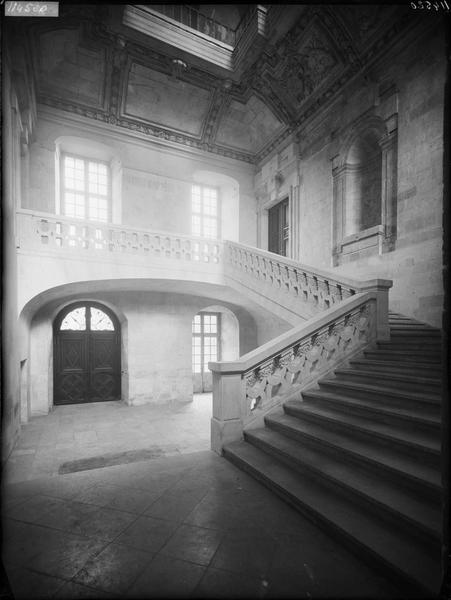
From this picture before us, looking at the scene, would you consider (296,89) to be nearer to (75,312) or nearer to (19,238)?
(19,238)

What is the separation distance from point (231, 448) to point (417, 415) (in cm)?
205

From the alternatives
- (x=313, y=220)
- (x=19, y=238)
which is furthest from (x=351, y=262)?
(x=19, y=238)

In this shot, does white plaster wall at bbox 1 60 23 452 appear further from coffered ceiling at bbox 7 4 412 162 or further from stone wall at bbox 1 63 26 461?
coffered ceiling at bbox 7 4 412 162

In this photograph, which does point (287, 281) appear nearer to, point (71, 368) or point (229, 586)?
point (229, 586)

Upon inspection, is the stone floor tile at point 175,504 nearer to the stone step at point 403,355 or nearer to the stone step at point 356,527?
the stone step at point 356,527

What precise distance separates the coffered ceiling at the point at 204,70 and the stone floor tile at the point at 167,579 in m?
8.23

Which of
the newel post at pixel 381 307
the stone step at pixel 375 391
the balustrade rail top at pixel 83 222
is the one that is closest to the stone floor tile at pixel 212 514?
the stone step at pixel 375 391

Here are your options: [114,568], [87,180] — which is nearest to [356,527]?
[114,568]

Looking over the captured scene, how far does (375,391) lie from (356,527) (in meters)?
1.87

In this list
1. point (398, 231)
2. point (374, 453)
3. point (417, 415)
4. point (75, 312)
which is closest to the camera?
point (374, 453)

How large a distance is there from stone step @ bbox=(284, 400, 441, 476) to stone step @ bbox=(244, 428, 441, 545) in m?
0.22

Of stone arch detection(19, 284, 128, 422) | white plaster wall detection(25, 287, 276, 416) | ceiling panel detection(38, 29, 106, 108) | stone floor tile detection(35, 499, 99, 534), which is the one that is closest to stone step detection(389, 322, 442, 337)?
stone floor tile detection(35, 499, 99, 534)

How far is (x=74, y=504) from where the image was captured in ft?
9.77

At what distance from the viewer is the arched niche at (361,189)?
8148 mm
